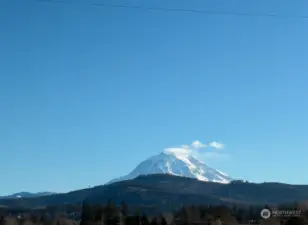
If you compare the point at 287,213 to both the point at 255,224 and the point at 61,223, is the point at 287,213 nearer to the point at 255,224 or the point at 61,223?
the point at 255,224

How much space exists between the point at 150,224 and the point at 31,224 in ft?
136

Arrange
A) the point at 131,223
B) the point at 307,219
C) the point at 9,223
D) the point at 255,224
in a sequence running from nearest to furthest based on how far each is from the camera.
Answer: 1. the point at 307,219
2. the point at 255,224
3. the point at 131,223
4. the point at 9,223

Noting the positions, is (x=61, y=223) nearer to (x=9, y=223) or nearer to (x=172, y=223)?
(x=9, y=223)

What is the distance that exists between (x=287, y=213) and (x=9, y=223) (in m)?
83.8

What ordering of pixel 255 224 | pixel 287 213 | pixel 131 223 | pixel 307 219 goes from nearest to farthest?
pixel 307 219
pixel 287 213
pixel 255 224
pixel 131 223

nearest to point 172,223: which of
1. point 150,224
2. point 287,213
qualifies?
point 150,224

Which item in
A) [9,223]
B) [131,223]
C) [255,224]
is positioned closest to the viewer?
[255,224]

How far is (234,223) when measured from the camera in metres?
117

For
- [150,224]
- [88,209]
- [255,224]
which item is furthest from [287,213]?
[88,209]

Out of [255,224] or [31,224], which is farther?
[31,224]

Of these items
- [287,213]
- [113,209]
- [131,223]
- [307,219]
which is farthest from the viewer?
[113,209]

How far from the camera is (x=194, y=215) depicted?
142 m

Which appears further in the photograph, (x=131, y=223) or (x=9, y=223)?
(x=9, y=223)

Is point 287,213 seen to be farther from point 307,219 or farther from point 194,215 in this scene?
point 194,215
